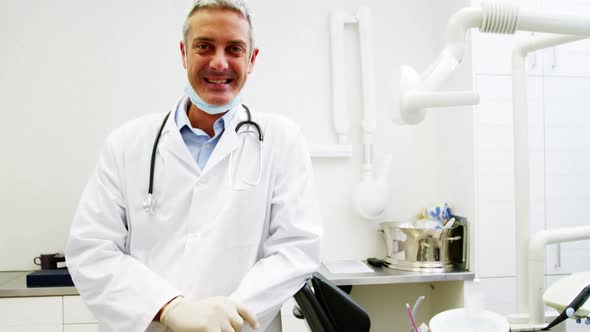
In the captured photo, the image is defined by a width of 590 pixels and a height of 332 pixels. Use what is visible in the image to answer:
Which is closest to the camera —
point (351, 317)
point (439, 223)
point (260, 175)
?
point (351, 317)

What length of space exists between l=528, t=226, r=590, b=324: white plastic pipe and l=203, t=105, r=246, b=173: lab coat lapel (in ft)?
2.65

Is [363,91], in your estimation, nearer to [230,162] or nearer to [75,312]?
[230,162]

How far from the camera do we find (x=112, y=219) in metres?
1.05

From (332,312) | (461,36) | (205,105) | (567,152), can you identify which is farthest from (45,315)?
(567,152)

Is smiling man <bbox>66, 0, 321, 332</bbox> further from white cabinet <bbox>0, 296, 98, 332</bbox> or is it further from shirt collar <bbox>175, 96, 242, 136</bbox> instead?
white cabinet <bbox>0, 296, 98, 332</bbox>

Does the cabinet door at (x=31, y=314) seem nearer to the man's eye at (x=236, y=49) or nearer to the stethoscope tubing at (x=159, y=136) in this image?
the stethoscope tubing at (x=159, y=136)

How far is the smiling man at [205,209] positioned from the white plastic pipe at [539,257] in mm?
578

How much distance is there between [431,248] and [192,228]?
1.49 m

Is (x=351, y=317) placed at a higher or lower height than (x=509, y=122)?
lower

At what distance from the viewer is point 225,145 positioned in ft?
3.67

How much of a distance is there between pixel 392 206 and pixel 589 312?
62.3 inches

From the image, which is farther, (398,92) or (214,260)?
(214,260)

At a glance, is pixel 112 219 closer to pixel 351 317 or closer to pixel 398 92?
pixel 351 317

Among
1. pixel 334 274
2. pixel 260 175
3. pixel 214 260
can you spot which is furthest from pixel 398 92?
pixel 334 274
